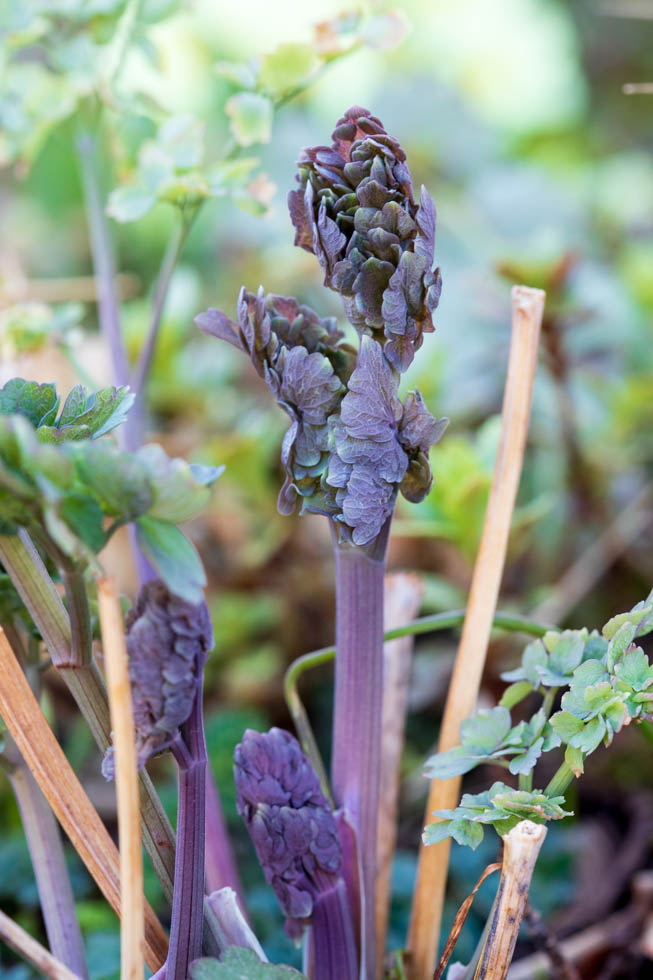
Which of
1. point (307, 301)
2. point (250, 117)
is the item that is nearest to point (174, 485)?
point (250, 117)

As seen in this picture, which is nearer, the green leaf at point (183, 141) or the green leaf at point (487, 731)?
the green leaf at point (487, 731)

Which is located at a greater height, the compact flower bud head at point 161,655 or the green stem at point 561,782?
the compact flower bud head at point 161,655

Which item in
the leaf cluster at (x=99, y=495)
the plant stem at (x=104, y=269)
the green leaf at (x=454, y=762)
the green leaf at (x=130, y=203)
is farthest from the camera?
the plant stem at (x=104, y=269)

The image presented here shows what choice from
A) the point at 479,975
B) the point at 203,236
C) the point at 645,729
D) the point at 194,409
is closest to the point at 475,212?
the point at 203,236

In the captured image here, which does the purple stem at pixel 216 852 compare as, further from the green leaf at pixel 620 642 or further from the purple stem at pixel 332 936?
the green leaf at pixel 620 642

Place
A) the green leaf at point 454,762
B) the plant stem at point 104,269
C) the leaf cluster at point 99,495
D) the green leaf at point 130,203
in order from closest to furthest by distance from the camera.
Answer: the leaf cluster at point 99,495 < the green leaf at point 454,762 < the green leaf at point 130,203 < the plant stem at point 104,269

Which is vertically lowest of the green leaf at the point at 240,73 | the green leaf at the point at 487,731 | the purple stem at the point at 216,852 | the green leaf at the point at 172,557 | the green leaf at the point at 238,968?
the purple stem at the point at 216,852

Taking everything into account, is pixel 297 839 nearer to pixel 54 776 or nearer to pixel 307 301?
pixel 54 776

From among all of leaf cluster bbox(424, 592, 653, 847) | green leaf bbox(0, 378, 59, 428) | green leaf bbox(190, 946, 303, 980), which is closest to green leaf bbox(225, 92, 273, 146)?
green leaf bbox(0, 378, 59, 428)

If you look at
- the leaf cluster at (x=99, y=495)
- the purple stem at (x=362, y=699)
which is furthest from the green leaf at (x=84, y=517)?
the purple stem at (x=362, y=699)
